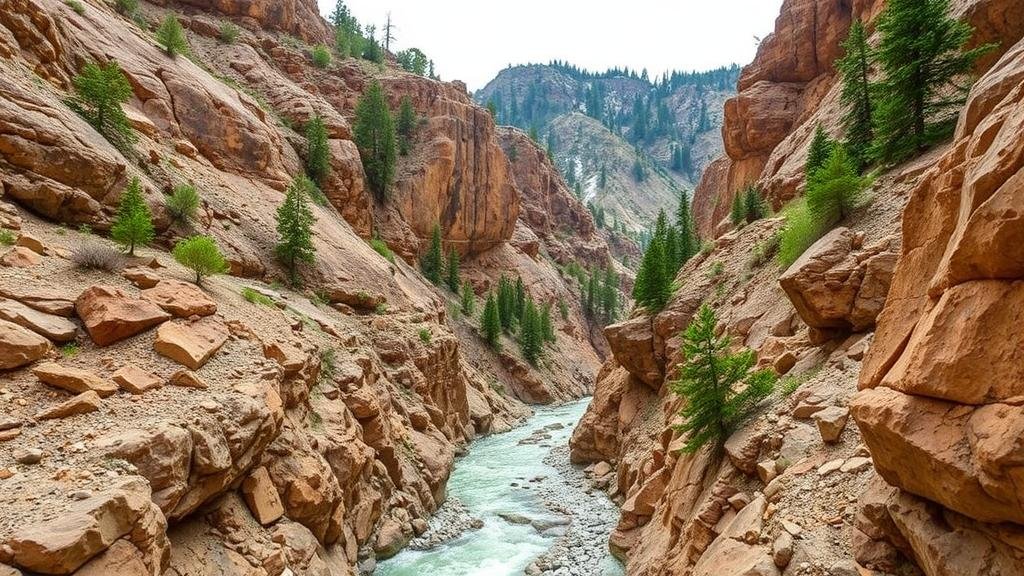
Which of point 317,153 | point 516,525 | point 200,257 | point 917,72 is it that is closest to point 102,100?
point 200,257

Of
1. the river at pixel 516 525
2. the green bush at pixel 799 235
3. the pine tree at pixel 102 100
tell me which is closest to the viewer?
the green bush at pixel 799 235

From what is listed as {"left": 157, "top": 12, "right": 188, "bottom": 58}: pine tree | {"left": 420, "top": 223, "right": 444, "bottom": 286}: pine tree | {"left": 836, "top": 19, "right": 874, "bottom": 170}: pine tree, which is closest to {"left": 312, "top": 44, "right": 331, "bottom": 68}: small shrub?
{"left": 420, "top": 223, "right": 444, "bottom": 286}: pine tree

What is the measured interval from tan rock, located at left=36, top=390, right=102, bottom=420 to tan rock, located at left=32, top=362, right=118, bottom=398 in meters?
0.19

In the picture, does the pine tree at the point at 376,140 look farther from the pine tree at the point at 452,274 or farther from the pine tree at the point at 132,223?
the pine tree at the point at 132,223

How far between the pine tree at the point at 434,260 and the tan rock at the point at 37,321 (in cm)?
4393

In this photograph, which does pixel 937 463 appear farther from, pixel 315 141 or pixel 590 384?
pixel 590 384

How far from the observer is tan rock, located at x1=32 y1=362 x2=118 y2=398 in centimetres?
916

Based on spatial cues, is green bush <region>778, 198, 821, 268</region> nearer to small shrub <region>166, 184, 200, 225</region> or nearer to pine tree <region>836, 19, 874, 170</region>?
pine tree <region>836, 19, 874, 170</region>

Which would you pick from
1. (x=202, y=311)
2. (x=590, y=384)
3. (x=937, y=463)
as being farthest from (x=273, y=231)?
(x=590, y=384)

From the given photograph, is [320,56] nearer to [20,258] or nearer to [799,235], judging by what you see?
[20,258]

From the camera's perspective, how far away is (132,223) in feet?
44.2

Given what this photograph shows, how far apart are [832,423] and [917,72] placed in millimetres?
12328

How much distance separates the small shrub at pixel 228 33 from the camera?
41.3 metres

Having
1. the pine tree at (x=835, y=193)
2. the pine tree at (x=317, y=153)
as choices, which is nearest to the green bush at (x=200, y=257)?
the pine tree at (x=835, y=193)
